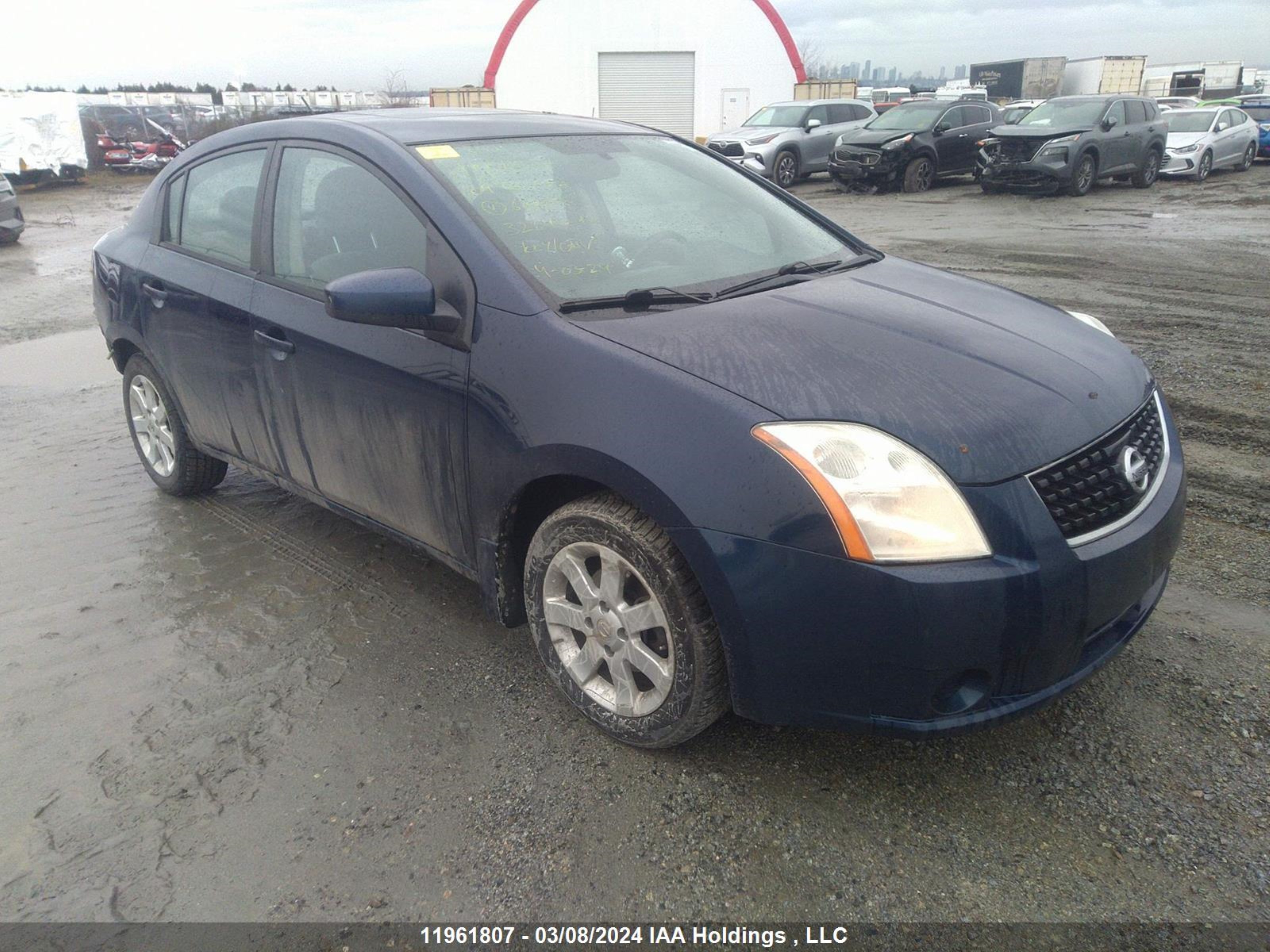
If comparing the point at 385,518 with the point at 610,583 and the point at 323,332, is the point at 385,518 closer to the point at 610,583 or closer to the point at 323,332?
the point at 323,332

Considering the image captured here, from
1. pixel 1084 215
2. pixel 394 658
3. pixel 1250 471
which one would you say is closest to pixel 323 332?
pixel 394 658

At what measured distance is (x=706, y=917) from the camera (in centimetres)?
212

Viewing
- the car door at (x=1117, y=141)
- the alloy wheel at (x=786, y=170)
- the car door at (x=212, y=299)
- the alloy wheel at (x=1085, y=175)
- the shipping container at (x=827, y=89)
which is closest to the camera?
the car door at (x=212, y=299)

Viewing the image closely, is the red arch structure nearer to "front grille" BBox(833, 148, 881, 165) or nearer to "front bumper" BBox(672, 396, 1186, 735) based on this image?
"front grille" BBox(833, 148, 881, 165)

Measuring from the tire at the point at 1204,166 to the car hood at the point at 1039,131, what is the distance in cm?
471

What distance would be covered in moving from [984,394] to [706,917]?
145 cm

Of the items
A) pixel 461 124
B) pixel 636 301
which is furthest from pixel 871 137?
pixel 636 301

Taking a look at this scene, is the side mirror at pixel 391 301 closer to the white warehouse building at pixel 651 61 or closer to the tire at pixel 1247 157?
the tire at pixel 1247 157

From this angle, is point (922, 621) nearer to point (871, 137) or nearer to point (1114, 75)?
point (871, 137)

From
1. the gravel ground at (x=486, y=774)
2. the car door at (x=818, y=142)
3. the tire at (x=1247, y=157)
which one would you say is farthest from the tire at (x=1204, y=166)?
the gravel ground at (x=486, y=774)

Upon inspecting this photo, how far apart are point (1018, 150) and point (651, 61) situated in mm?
21039

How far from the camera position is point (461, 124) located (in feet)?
11.1

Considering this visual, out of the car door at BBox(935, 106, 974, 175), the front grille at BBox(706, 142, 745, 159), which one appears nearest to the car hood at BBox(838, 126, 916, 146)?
the car door at BBox(935, 106, 974, 175)

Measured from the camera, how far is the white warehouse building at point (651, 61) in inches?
1325
